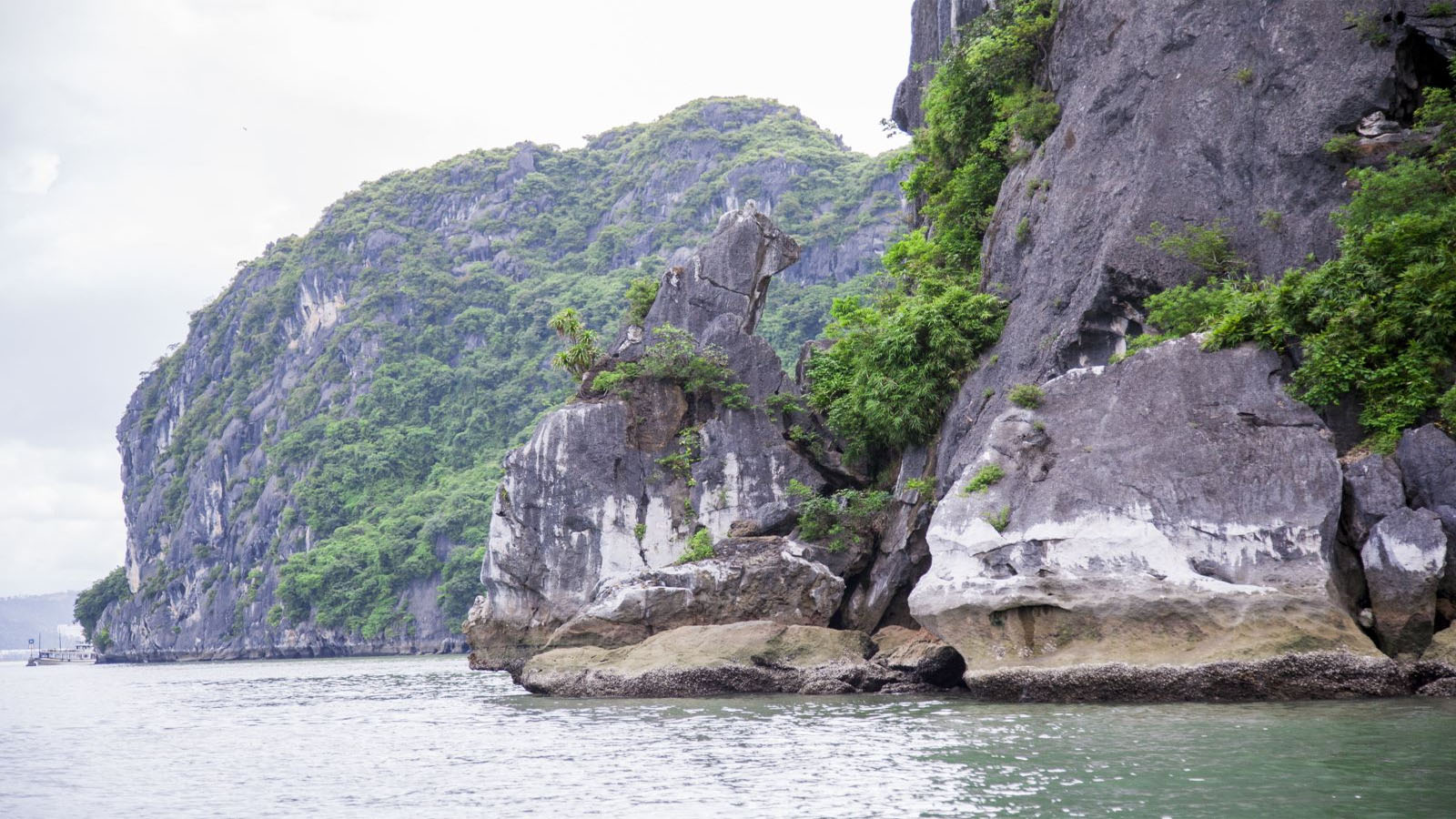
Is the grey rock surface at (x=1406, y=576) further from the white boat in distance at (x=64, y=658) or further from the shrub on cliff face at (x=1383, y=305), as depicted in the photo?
the white boat in distance at (x=64, y=658)

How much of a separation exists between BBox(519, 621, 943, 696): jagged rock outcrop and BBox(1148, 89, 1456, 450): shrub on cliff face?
28.6 feet

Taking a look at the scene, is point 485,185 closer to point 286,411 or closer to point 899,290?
point 286,411

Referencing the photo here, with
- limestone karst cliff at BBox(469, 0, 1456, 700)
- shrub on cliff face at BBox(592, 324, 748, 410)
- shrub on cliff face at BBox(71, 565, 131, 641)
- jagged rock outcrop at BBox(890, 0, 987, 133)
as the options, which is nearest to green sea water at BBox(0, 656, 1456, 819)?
limestone karst cliff at BBox(469, 0, 1456, 700)

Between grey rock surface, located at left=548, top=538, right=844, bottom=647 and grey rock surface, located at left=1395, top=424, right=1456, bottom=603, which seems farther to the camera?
grey rock surface, located at left=548, top=538, right=844, bottom=647

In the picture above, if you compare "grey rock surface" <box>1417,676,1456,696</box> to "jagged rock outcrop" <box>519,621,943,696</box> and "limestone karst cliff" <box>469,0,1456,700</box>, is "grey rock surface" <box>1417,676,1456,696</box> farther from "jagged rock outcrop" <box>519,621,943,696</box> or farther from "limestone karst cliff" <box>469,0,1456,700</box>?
"jagged rock outcrop" <box>519,621,943,696</box>

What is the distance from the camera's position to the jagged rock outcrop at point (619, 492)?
26.7 metres

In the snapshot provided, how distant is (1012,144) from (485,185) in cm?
9752

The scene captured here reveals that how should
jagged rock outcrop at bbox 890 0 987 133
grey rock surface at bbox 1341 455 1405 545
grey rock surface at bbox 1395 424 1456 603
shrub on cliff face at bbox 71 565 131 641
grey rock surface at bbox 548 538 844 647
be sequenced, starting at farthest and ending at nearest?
shrub on cliff face at bbox 71 565 131 641 → jagged rock outcrop at bbox 890 0 987 133 → grey rock surface at bbox 548 538 844 647 → grey rock surface at bbox 1341 455 1405 545 → grey rock surface at bbox 1395 424 1456 603

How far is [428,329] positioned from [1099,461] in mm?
86694

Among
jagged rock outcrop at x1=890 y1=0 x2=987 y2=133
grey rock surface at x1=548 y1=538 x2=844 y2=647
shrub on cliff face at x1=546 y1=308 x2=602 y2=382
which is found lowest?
grey rock surface at x1=548 y1=538 x2=844 y2=647

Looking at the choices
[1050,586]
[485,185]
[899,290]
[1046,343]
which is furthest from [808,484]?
[485,185]

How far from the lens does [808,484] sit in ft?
85.9

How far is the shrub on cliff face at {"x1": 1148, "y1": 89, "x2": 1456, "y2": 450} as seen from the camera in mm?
14852

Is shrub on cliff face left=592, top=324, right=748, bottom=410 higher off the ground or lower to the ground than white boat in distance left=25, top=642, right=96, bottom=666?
higher
